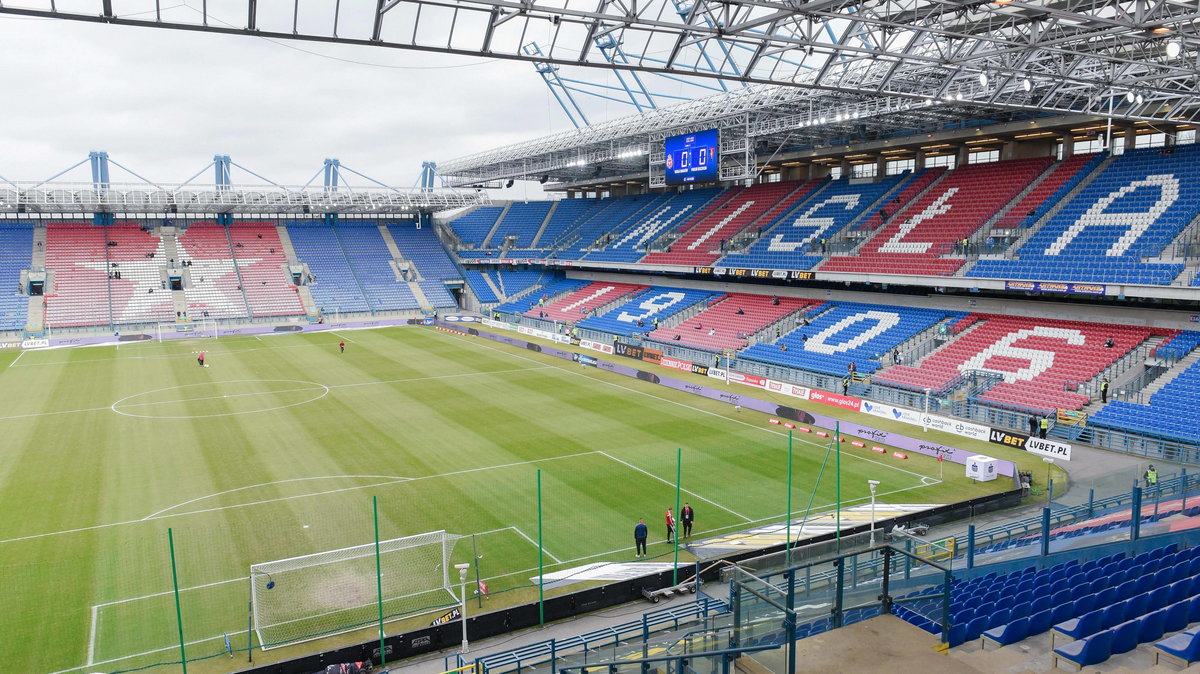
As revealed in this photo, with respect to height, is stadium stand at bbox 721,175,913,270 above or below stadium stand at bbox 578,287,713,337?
above

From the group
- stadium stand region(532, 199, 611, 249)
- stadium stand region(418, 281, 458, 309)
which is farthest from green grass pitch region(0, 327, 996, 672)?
stadium stand region(532, 199, 611, 249)

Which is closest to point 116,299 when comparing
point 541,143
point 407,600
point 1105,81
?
point 541,143

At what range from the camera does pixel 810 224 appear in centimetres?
4731

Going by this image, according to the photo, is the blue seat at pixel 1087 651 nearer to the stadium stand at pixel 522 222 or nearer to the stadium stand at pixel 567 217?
the stadium stand at pixel 567 217

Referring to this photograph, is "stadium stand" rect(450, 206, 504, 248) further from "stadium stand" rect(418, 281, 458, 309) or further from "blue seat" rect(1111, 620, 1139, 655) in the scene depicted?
"blue seat" rect(1111, 620, 1139, 655)

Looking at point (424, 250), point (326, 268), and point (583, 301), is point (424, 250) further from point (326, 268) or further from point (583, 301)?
point (583, 301)

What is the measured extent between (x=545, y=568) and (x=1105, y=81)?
1984 cm

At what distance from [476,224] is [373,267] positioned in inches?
543

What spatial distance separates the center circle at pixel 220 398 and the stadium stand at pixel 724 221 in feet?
87.0

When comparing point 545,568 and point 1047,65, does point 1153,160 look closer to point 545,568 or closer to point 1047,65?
point 1047,65

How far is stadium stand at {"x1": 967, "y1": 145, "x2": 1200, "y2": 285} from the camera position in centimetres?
2980

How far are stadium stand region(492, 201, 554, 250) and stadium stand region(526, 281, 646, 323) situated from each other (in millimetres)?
13155

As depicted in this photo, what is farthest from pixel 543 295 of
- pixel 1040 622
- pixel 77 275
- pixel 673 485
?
pixel 1040 622

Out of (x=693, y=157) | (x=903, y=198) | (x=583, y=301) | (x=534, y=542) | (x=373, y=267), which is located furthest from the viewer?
(x=373, y=267)
